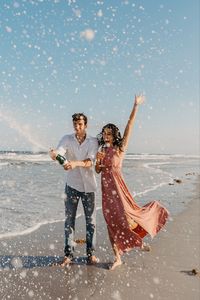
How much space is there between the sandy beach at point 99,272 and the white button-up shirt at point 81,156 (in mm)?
1032

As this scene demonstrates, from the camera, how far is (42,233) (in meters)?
7.21

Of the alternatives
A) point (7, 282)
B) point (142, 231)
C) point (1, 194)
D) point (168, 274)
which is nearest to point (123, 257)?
point (142, 231)

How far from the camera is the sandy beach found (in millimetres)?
4477

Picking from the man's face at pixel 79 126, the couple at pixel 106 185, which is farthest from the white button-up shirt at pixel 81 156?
the man's face at pixel 79 126

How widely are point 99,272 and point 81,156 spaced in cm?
147

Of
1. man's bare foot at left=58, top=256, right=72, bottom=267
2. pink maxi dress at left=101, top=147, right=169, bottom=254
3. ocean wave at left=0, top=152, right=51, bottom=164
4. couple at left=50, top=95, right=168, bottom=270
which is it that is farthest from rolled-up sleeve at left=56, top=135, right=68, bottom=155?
ocean wave at left=0, top=152, right=51, bottom=164

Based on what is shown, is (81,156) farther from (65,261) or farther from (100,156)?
(65,261)

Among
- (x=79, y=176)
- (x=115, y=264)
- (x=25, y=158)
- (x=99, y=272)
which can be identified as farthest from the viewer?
(x=25, y=158)

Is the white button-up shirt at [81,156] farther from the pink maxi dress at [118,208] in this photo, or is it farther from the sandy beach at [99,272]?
the sandy beach at [99,272]

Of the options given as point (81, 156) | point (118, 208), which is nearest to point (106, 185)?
point (118, 208)

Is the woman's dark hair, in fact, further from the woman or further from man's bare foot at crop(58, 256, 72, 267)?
man's bare foot at crop(58, 256, 72, 267)

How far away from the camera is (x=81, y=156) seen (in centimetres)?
548

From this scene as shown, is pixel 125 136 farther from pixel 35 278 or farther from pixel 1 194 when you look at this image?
pixel 1 194

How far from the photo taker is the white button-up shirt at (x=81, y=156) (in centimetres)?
546
